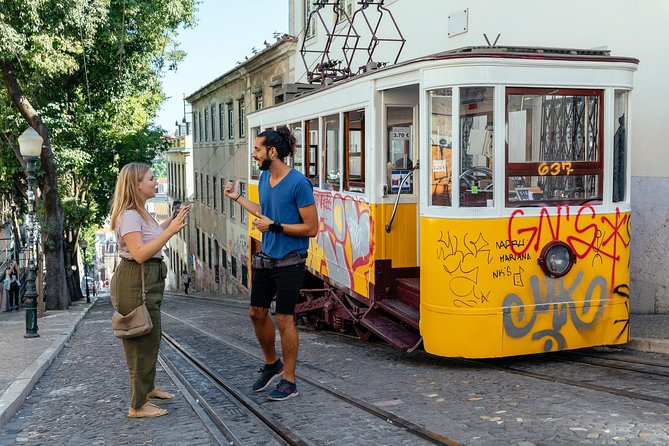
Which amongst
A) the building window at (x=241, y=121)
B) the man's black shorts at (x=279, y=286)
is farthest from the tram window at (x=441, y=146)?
the building window at (x=241, y=121)

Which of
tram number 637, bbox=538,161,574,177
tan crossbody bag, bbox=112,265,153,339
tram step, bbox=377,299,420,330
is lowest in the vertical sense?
tram step, bbox=377,299,420,330

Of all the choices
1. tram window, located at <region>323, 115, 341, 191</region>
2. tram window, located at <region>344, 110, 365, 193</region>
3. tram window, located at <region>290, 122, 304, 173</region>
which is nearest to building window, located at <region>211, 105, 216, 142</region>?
tram window, located at <region>290, 122, 304, 173</region>

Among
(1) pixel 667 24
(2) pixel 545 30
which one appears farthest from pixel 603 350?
(2) pixel 545 30

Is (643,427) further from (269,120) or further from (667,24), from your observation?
(269,120)

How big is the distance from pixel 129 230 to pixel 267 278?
119 cm

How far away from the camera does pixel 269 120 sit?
13.5 metres

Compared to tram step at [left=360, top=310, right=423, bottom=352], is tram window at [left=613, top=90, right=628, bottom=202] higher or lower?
higher

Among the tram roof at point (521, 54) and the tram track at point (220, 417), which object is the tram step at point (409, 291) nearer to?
the tram track at point (220, 417)

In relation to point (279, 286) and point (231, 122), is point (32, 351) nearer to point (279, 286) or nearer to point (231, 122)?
point (279, 286)

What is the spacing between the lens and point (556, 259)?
7.24 meters

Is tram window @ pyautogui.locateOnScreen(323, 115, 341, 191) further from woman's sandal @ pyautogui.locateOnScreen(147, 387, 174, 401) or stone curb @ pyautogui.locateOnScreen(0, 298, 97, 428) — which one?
woman's sandal @ pyautogui.locateOnScreen(147, 387, 174, 401)

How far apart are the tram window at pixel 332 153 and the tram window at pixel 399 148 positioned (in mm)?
1266

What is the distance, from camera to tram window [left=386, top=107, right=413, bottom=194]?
8.40m

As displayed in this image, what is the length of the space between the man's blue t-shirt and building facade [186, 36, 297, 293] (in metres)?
19.4
